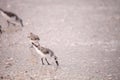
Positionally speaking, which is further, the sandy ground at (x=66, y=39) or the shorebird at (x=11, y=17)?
the shorebird at (x=11, y=17)

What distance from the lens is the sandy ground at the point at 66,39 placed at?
641 centimetres

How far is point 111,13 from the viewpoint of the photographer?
10.4 m

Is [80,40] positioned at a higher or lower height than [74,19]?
lower

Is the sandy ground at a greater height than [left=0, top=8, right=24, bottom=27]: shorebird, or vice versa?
[left=0, top=8, right=24, bottom=27]: shorebird

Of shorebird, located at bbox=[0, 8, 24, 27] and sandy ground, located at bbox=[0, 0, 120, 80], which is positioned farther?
shorebird, located at bbox=[0, 8, 24, 27]

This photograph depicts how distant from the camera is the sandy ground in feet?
21.0

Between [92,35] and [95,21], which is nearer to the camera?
[92,35]

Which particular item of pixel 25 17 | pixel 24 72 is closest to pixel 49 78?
pixel 24 72

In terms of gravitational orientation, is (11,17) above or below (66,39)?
above

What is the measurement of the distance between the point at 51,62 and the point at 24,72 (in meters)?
0.83

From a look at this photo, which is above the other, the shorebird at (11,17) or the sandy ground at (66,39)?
the shorebird at (11,17)

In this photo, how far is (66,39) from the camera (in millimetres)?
8227

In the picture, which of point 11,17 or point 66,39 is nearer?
point 66,39

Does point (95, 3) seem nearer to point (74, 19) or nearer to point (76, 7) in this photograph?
point (76, 7)
